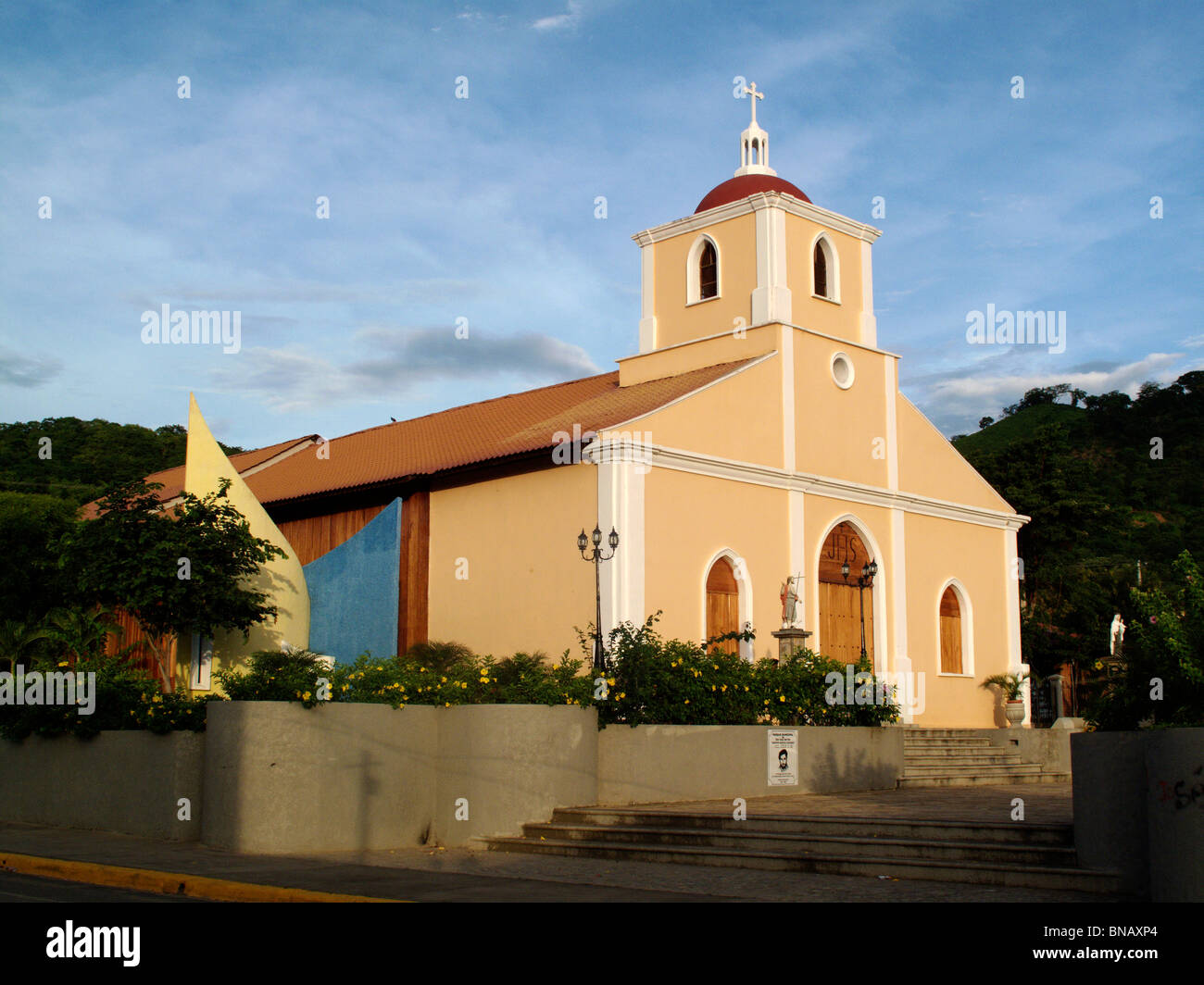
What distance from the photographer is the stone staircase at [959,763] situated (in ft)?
68.9

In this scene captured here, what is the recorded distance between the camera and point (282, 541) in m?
27.0

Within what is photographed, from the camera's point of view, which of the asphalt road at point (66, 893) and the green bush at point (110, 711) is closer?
the asphalt road at point (66, 893)

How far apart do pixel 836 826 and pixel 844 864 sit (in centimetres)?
134

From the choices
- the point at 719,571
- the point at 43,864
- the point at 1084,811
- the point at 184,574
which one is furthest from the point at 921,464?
the point at 43,864

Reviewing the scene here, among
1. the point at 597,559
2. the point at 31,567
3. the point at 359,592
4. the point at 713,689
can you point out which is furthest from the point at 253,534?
the point at 713,689

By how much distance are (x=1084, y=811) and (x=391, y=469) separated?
20.8 m

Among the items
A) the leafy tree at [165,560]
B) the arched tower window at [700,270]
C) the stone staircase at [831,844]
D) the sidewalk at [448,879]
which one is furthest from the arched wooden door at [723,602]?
the sidewalk at [448,879]

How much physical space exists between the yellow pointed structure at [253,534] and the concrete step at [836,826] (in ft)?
41.7

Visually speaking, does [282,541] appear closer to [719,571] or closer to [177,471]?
[719,571]

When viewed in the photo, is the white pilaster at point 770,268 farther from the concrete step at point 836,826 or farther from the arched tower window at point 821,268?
the concrete step at point 836,826

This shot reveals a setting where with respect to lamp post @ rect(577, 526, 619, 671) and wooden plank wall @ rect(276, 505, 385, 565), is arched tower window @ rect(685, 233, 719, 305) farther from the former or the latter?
wooden plank wall @ rect(276, 505, 385, 565)

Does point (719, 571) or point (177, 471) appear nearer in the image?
point (719, 571)

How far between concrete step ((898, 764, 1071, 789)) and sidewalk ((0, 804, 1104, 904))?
8.31 meters

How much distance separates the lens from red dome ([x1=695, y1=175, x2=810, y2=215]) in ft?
94.2
